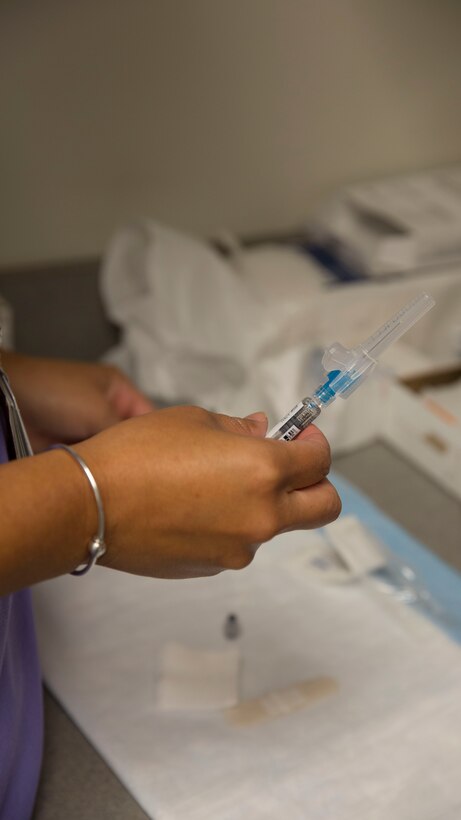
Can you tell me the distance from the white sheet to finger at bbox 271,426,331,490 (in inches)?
9.6

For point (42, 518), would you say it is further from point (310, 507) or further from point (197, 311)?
point (197, 311)

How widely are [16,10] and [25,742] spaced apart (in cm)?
85

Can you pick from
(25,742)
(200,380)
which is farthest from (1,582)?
(200,380)

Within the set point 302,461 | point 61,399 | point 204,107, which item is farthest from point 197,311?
point 302,461

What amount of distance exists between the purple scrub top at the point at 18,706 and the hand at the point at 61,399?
0.14 meters

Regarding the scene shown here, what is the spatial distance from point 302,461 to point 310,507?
0.09 feet

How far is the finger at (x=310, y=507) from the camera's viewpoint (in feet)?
1.80

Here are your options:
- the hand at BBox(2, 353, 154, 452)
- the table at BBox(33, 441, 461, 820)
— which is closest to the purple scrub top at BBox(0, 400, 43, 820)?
the table at BBox(33, 441, 461, 820)

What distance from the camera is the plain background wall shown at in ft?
3.88

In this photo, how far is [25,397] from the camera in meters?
0.77

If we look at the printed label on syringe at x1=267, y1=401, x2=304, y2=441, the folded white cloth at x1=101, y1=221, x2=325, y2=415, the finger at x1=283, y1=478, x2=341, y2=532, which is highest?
the printed label on syringe at x1=267, y1=401, x2=304, y2=441

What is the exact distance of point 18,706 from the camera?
0.63m

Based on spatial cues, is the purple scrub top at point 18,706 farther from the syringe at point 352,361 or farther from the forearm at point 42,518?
the syringe at point 352,361

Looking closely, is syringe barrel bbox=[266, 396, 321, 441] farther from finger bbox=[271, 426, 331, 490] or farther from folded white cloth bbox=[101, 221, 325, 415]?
folded white cloth bbox=[101, 221, 325, 415]
